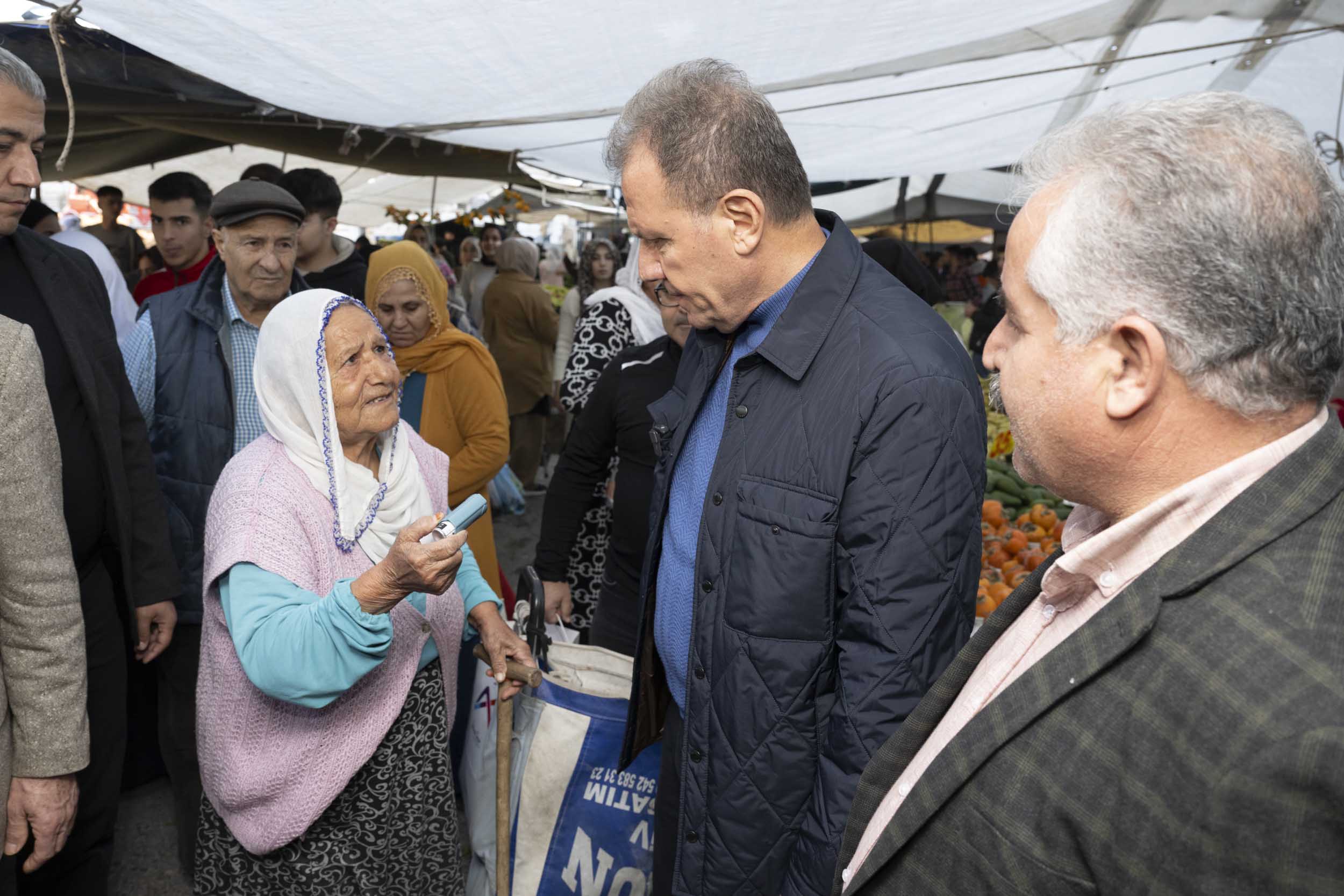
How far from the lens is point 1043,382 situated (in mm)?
944

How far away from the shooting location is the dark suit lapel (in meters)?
2.20

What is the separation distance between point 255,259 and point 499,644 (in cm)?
151

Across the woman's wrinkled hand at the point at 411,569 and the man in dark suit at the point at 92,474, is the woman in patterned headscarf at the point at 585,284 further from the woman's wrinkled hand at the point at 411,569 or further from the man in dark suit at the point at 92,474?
the woman's wrinkled hand at the point at 411,569

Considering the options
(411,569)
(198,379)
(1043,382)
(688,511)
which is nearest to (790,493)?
(688,511)

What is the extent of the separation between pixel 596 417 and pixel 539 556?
49cm

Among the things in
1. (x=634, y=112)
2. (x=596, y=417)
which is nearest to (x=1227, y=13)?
(x=596, y=417)

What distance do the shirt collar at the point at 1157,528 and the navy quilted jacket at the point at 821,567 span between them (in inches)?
14.6

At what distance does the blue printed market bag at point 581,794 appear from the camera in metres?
2.19

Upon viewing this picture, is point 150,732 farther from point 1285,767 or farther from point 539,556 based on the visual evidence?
point 1285,767

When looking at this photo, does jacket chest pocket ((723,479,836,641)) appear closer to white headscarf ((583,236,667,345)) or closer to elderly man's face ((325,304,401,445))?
elderly man's face ((325,304,401,445))

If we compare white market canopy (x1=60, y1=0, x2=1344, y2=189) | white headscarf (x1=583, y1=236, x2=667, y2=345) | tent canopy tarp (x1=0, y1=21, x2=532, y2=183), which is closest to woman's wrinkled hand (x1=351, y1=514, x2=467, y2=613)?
white headscarf (x1=583, y1=236, x2=667, y2=345)

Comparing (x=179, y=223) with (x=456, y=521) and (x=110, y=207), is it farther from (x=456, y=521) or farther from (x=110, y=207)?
(x=110, y=207)

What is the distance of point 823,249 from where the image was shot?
1600 mm

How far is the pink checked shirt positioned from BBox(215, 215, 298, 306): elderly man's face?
7.95ft
